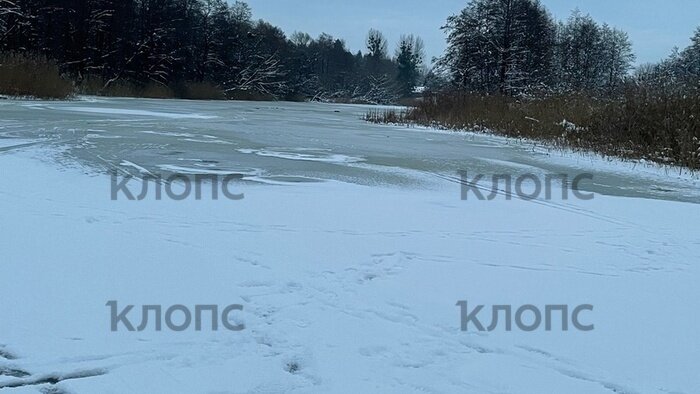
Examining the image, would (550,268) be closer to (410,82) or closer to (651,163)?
(651,163)

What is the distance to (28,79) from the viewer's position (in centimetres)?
2275

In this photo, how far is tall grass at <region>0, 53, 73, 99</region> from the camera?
22.4 m

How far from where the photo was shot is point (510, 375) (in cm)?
254

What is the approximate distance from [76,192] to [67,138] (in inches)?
182

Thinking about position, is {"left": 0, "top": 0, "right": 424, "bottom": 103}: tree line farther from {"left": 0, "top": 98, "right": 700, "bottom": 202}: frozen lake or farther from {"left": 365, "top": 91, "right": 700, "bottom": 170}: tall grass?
{"left": 365, "top": 91, "right": 700, "bottom": 170}: tall grass

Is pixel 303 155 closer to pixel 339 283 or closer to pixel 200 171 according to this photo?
pixel 200 171

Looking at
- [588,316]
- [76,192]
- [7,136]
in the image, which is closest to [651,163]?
[588,316]

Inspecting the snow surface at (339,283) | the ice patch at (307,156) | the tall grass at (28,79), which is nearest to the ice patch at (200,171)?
the snow surface at (339,283)

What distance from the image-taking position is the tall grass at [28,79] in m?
22.4

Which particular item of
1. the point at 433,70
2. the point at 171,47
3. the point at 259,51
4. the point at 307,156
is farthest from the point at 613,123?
the point at 259,51

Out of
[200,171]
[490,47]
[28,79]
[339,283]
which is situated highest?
[490,47]

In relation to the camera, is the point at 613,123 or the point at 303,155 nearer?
the point at 303,155

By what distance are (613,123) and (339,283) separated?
10.7 m

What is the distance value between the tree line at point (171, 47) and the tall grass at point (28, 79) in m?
8.31
